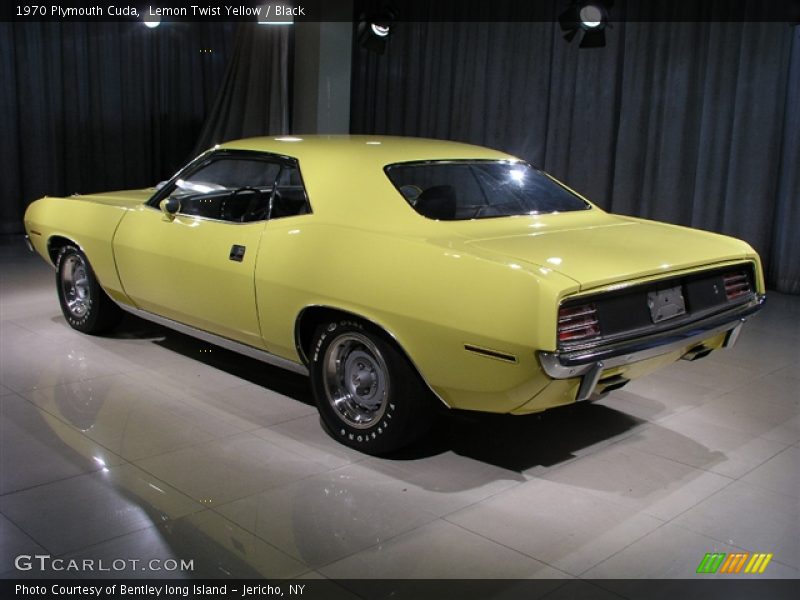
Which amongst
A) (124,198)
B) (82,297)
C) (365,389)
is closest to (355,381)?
(365,389)

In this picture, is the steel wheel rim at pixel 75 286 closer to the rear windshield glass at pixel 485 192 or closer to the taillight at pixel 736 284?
the rear windshield glass at pixel 485 192

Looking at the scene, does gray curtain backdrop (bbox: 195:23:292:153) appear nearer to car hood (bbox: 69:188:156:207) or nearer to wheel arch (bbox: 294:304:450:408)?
car hood (bbox: 69:188:156:207)

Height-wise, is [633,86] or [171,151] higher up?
[633,86]

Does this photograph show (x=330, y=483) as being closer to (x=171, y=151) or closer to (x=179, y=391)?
(x=179, y=391)

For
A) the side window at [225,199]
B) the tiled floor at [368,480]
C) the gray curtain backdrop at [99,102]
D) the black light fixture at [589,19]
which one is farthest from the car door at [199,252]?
the gray curtain backdrop at [99,102]

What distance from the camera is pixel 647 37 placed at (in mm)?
8492

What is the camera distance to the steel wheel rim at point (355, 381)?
11.6 ft

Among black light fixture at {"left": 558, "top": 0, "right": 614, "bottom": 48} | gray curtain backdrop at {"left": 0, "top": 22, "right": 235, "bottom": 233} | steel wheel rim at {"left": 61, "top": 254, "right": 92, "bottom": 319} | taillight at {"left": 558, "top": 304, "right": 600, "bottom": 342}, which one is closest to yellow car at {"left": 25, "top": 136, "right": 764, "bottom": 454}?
taillight at {"left": 558, "top": 304, "right": 600, "bottom": 342}

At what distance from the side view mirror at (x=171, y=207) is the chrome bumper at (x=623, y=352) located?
230cm

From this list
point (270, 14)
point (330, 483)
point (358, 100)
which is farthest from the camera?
point (358, 100)

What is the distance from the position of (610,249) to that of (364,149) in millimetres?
1300

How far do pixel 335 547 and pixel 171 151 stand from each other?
390 inches

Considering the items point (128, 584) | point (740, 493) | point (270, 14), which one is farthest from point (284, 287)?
point (270, 14)

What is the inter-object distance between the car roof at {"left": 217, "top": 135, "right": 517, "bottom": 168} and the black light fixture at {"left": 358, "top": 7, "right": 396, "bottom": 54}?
5275 mm
